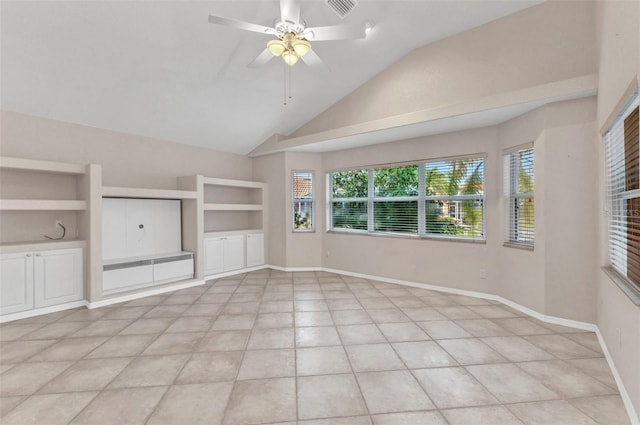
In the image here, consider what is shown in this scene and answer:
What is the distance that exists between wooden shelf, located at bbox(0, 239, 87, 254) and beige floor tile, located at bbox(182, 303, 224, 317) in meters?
1.73

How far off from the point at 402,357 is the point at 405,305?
149 centimetres

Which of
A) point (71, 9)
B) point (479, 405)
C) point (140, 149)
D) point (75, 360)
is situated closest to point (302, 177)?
point (140, 149)

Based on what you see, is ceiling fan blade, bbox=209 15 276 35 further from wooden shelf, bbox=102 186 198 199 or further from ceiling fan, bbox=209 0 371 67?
wooden shelf, bbox=102 186 198 199

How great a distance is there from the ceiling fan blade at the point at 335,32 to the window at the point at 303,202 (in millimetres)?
3512

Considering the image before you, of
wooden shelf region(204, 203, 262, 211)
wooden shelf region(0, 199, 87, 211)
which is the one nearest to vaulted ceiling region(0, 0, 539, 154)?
wooden shelf region(0, 199, 87, 211)

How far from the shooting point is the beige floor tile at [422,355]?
100.0 inches

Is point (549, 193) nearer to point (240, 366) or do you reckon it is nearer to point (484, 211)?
point (484, 211)

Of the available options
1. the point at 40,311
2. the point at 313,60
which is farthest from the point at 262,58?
the point at 40,311

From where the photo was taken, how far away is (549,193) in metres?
3.41

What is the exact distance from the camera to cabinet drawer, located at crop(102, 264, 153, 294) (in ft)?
13.7

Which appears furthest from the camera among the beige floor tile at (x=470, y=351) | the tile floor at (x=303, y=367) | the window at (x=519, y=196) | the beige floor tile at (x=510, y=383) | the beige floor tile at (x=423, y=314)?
the window at (x=519, y=196)

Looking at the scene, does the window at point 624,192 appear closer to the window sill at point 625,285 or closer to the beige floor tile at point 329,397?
the window sill at point 625,285

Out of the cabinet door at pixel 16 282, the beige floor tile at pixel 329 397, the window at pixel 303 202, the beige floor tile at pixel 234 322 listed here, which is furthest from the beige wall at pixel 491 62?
the cabinet door at pixel 16 282

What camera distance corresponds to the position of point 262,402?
2.05 m
